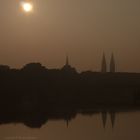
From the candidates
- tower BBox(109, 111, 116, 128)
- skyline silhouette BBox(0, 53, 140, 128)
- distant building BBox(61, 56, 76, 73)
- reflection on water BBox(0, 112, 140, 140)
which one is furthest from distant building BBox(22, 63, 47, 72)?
tower BBox(109, 111, 116, 128)

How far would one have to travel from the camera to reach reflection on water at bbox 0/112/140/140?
2.69m

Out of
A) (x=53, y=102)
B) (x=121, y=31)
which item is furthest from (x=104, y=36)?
(x=53, y=102)

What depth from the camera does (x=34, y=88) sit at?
9.23 feet

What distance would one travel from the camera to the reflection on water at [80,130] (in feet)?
8.84

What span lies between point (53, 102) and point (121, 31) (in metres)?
0.65

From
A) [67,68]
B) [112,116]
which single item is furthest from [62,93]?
[112,116]

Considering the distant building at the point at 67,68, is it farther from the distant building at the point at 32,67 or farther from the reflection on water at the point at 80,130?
the reflection on water at the point at 80,130

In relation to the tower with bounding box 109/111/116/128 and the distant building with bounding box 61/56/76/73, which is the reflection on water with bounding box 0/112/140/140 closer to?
the tower with bounding box 109/111/116/128

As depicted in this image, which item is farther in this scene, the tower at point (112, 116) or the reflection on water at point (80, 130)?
the tower at point (112, 116)

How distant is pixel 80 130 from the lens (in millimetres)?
2779

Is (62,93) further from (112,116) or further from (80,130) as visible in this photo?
(112,116)

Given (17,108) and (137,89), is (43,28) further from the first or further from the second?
(137,89)

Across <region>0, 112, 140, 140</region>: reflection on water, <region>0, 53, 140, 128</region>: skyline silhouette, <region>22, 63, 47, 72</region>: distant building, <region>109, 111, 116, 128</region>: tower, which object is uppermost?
<region>22, 63, 47, 72</region>: distant building

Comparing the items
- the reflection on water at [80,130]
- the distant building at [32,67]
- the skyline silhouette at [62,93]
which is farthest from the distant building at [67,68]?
the reflection on water at [80,130]
